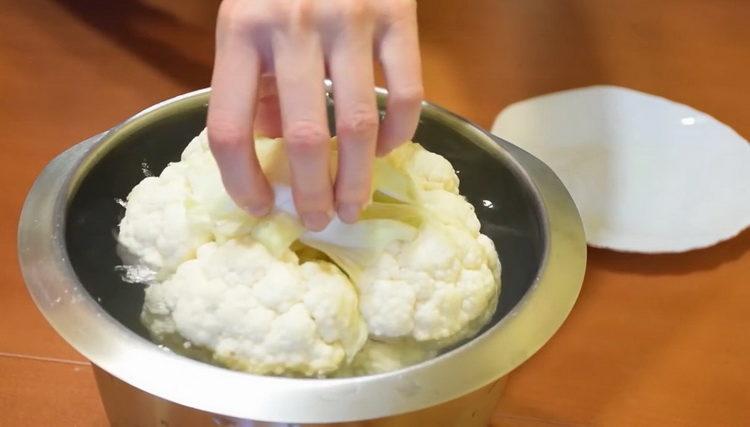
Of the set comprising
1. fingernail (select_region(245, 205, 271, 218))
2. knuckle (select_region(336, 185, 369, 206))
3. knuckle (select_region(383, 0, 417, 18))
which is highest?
knuckle (select_region(383, 0, 417, 18))

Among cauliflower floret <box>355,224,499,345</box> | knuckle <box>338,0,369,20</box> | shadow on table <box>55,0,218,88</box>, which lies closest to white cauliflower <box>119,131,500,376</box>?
cauliflower floret <box>355,224,499,345</box>

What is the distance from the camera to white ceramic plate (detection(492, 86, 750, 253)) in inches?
31.1

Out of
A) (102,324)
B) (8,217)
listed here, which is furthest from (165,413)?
(8,217)

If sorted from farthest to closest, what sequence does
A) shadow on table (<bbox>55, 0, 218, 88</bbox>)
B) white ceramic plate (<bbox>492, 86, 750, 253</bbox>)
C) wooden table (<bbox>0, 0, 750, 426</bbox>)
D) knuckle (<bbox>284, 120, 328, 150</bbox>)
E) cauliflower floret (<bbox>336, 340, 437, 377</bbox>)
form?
shadow on table (<bbox>55, 0, 218, 88</bbox>), white ceramic plate (<bbox>492, 86, 750, 253</bbox>), wooden table (<bbox>0, 0, 750, 426</bbox>), cauliflower floret (<bbox>336, 340, 437, 377</bbox>), knuckle (<bbox>284, 120, 328, 150</bbox>)

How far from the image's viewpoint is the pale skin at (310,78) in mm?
383

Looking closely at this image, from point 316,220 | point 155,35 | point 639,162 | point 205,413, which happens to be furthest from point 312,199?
point 155,35

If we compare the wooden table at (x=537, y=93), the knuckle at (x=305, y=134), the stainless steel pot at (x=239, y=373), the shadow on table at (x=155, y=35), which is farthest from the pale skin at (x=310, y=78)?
the shadow on table at (x=155, y=35)

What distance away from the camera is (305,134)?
14.9 inches

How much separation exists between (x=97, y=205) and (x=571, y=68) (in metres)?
0.70

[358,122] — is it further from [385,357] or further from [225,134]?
[385,357]

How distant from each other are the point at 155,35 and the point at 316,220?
67 centimetres

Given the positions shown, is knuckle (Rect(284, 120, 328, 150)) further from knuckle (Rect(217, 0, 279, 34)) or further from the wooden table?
the wooden table

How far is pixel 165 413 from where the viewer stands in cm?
43

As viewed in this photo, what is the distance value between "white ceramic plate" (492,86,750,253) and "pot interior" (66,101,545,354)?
0.21 m
